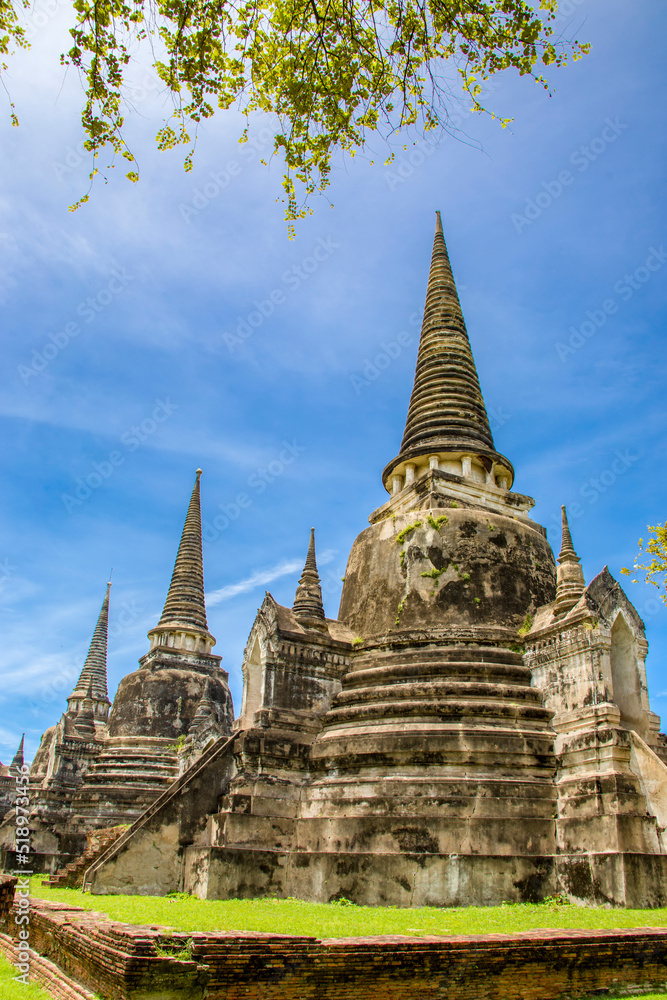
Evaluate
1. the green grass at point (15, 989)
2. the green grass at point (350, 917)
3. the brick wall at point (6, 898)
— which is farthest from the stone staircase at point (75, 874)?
the green grass at point (15, 989)

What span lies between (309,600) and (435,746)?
17.1 feet

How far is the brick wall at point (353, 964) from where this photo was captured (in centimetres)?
630

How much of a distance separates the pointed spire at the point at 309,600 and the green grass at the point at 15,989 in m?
9.34

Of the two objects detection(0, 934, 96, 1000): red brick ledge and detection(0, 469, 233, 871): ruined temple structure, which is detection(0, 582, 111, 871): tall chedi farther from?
detection(0, 934, 96, 1000): red brick ledge

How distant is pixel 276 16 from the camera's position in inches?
291

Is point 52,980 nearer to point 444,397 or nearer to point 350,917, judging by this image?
point 350,917

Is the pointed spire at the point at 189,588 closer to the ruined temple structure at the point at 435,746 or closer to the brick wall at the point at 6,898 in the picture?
the ruined temple structure at the point at 435,746

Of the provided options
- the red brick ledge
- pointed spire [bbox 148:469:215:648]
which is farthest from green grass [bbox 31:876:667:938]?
pointed spire [bbox 148:469:215:648]

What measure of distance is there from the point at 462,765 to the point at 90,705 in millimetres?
31345

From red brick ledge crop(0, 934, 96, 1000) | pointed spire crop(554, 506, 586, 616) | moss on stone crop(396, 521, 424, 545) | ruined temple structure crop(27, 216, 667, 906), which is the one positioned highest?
moss on stone crop(396, 521, 424, 545)

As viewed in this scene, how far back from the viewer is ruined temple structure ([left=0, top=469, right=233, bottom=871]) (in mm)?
25734

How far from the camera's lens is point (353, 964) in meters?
6.84

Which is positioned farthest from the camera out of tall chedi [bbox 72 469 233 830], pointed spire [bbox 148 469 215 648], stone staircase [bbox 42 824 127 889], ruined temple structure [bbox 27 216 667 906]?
pointed spire [bbox 148 469 215 648]

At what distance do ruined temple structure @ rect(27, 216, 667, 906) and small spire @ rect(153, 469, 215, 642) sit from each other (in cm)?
1473
